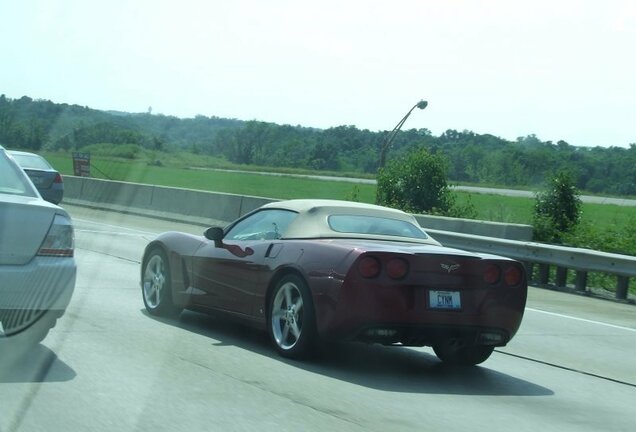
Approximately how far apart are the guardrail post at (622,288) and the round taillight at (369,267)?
8683 millimetres

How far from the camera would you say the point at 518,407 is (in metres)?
7.06

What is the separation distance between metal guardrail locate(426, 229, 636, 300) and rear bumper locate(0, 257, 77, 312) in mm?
9791

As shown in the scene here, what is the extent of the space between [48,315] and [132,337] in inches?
51.3

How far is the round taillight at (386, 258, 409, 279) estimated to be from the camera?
7574 mm

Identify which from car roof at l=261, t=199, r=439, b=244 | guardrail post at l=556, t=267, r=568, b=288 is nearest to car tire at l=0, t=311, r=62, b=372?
Result: car roof at l=261, t=199, r=439, b=244

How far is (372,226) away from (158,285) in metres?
2.42

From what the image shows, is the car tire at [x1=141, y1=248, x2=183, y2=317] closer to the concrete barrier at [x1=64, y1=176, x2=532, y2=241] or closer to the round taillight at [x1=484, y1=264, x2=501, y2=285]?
the round taillight at [x1=484, y1=264, x2=501, y2=285]

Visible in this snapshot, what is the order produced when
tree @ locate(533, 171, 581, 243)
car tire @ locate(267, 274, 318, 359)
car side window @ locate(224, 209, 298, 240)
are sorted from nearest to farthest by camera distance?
car tire @ locate(267, 274, 318, 359), car side window @ locate(224, 209, 298, 240), tree @ locate(533, 171, 581, 243)

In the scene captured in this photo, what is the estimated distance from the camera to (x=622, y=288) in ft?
50.0

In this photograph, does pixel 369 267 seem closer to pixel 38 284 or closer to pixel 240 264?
pixel 240 264

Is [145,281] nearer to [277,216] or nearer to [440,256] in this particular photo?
[277,216]

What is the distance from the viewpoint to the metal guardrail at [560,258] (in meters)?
15.0

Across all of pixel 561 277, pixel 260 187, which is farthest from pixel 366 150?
pixel 561 277

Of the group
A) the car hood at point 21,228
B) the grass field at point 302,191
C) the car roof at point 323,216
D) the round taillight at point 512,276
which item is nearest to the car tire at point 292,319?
the car roof at point 323,216
